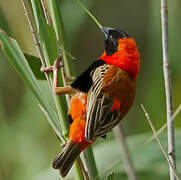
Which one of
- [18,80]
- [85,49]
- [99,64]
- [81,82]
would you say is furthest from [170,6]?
[85,49]

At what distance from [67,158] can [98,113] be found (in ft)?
0.87

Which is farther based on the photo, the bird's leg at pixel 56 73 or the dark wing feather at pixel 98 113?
the dark wing feather at pixel 98 113

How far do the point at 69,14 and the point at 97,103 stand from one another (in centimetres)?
125

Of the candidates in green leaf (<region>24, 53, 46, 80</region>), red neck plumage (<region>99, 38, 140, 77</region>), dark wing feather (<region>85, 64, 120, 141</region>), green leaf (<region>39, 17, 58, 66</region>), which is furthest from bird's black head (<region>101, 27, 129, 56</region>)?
green leaf (<region>39, 17, 58, 66</region>)

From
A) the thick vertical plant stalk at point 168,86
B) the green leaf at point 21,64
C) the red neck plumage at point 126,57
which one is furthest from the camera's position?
the red neck plumage at point 126,57

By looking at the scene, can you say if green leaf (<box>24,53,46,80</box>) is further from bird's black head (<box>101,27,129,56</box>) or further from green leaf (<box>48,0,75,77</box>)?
Result: bird's black head (<box>101,27,129,56</box>)

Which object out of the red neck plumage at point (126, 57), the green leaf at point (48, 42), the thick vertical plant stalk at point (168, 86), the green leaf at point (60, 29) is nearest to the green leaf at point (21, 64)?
the green leaf at point (48, 42)

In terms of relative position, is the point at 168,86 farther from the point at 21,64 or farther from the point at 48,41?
the point at 21,64

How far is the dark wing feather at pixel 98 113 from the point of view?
2111 millimetres

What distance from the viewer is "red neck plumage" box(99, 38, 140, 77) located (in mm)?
2455

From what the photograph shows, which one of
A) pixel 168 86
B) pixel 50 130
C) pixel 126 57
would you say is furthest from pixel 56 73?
pixel 50 130

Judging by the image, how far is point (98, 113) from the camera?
216 cm

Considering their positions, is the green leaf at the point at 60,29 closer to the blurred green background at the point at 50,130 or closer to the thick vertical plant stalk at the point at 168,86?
the thick vertical plant stalk at the point at 168,86

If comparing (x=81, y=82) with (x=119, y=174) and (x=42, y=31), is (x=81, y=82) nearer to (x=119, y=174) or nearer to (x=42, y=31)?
(x=42, y=31)
